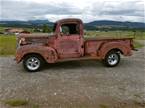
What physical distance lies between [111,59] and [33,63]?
329 centimetres

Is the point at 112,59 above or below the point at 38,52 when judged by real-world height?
below

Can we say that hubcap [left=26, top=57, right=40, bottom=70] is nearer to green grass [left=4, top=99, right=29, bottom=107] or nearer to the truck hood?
the truck hood

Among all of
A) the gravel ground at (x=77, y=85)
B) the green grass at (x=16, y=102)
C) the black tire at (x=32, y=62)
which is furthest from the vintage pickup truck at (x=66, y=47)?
the green grass at (x=16, y=102)

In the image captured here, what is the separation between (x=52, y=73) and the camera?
10812 millimetres

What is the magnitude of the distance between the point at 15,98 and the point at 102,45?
213 inches

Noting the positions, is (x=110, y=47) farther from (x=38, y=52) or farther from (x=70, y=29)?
(x=38, y=52)

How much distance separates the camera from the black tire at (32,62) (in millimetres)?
11070

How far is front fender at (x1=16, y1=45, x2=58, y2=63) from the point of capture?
35.9 ft

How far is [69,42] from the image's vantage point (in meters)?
11.5

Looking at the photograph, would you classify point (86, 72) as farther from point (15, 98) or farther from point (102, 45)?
point (15, 98)

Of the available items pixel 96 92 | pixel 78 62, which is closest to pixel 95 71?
pixel 78 62

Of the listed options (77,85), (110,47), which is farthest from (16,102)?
(110,47)

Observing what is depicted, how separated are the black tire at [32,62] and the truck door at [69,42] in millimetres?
885

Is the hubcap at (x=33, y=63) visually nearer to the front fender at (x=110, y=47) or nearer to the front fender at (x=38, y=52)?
A: the front fender at (x=38, y=52)
